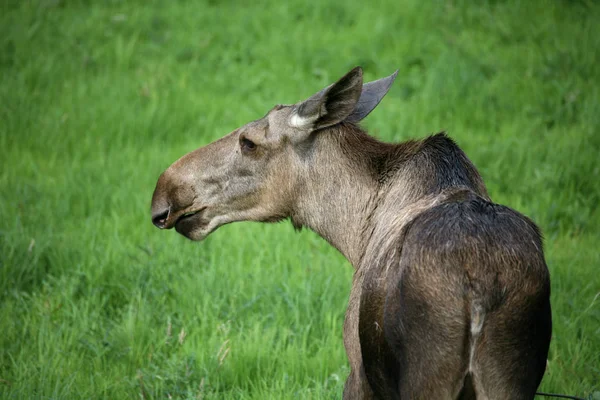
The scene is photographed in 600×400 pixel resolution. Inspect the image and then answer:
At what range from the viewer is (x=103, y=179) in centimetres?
765

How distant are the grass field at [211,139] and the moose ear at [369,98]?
1593mm

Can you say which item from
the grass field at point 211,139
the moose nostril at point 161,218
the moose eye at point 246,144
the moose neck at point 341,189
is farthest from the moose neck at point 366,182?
the grass field at point 211,139

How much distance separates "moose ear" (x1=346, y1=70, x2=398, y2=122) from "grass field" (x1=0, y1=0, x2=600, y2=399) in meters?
1.59

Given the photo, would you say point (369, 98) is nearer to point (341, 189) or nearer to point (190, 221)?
point (341, 189)

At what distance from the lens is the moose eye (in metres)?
4.61

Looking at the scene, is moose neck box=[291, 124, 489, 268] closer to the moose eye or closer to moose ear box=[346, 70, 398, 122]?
moose ear box=[346, 70, 398, 122]

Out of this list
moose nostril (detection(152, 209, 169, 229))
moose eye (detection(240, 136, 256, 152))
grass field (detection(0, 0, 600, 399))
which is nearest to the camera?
moose eye (detection(240, 136, 256, 152))

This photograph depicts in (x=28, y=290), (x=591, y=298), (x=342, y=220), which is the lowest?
(x=28, y=290)

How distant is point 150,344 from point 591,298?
3.06 m

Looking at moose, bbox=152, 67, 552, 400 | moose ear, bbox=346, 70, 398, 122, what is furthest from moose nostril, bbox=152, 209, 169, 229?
moose ear, bbox=346, 70, 398, 122

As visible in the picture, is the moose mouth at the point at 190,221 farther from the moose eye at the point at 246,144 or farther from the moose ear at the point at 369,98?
the moose ear at the point at 369,98

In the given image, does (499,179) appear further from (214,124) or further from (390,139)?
(214,124)

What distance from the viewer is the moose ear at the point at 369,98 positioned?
4.64m

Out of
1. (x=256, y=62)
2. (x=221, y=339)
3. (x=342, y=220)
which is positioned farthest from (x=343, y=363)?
(x=256, y=62)
